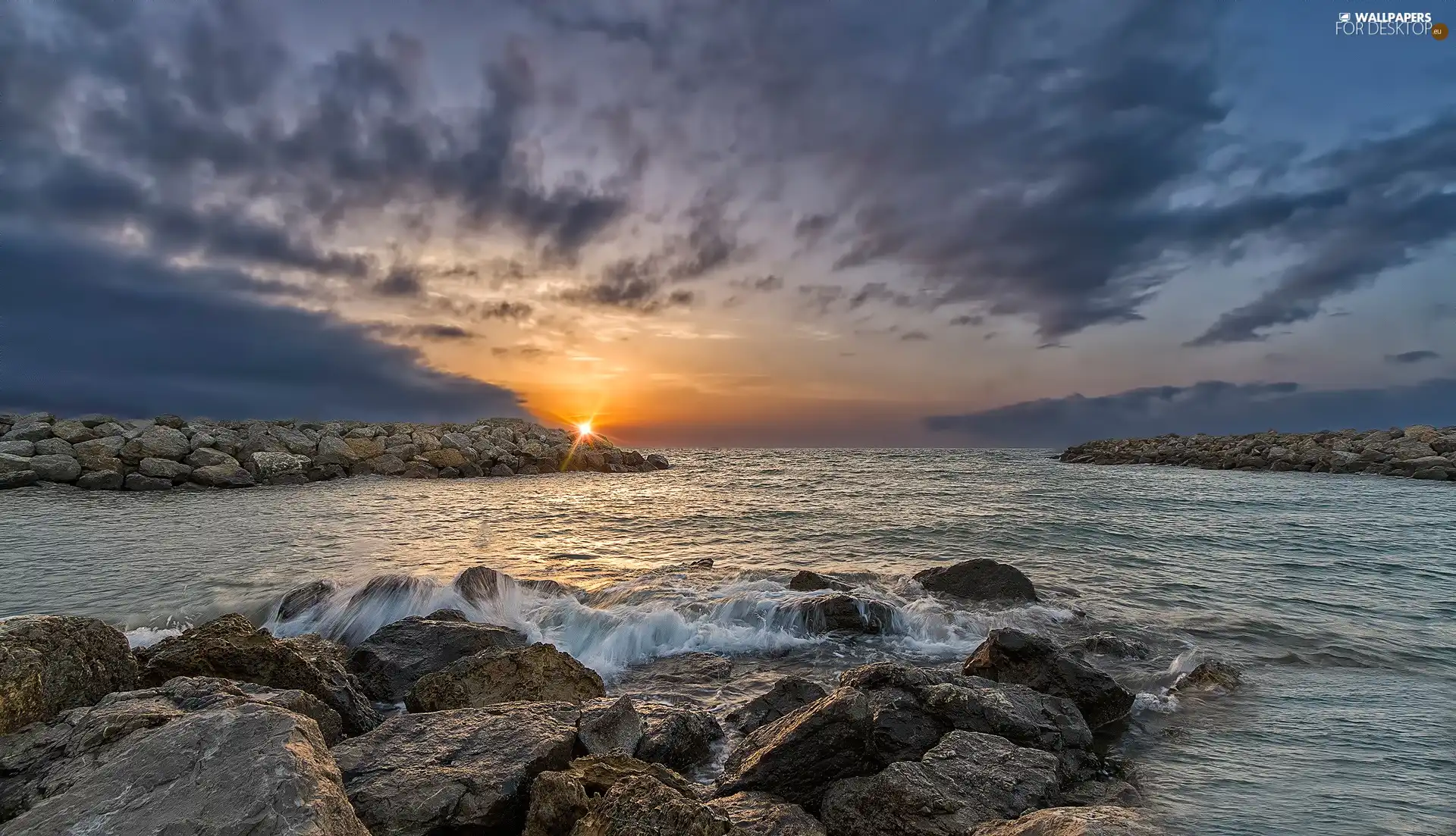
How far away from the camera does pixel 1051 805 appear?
4.54 meters

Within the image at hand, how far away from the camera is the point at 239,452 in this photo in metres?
29.6

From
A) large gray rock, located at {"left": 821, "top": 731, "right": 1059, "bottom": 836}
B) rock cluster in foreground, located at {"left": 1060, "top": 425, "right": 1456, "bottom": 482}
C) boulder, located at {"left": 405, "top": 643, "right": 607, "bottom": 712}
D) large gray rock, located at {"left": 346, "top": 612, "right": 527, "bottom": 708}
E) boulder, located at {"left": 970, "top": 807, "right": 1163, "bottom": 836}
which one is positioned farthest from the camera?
rock cluster in foreground, located at {"left": 1060, "top": 425, "right": 1456, "bottom": 482}

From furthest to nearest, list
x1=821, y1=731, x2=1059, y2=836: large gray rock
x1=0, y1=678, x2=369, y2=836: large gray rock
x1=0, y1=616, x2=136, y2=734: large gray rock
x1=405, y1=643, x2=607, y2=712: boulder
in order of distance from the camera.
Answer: x1=405, y1=643, x2=607, y2=712: boulder
x1=0, y1=616, x2=136, y2=734: large gray rock
x1=821, y1=731, x2=1059, y2=836: large gray rock
x1=0, y1=678, x2=369, y2=836: large gray rock

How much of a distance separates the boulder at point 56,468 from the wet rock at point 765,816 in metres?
31.4

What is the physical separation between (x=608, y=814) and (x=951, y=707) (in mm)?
3308

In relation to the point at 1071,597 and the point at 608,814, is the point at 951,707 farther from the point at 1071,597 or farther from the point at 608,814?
the point at 1071,597

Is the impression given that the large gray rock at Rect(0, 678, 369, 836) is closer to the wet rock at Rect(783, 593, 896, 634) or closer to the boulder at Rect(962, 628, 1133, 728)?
the boulder at Rect(962, 628, 1133, 728)

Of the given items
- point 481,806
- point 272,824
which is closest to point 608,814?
point 481,806

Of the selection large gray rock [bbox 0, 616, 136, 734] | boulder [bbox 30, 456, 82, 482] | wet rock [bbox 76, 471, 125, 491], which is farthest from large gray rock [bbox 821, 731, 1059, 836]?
boulder [bbox 30, 456, 82, 482]

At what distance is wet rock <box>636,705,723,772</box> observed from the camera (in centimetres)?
541

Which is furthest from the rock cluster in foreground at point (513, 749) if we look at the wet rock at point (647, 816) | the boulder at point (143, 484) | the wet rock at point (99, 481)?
the wet rock at point (99, 481)

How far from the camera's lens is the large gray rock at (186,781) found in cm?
268

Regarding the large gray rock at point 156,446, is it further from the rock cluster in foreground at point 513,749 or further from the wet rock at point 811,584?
the wet rock at point 811,584

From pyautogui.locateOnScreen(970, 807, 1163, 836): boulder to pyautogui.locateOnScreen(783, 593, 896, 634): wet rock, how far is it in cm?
609
